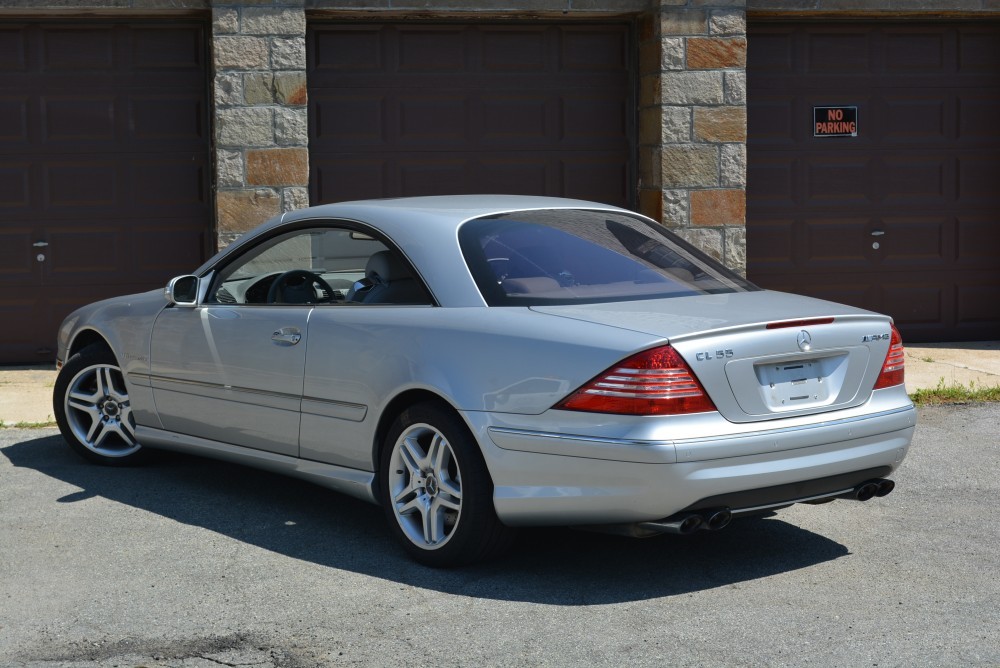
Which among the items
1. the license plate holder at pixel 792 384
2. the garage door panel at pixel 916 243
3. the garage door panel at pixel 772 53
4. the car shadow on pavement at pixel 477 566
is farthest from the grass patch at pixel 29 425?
the garage door panel at pixel 916 243

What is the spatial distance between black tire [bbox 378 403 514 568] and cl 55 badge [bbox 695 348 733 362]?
92 cm

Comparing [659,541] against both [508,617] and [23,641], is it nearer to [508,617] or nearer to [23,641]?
[508,617]

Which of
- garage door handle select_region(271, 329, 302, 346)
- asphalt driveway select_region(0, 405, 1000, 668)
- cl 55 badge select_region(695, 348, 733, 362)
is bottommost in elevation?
asphalt driveway select_region(0, 405, 1000, 668)

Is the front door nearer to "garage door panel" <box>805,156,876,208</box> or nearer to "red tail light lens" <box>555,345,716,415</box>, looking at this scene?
"red tail light lens" <box>555,345,716,415</box>

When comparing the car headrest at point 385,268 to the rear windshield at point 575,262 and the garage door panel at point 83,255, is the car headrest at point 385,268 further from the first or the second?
the garage door panel at point 83,255

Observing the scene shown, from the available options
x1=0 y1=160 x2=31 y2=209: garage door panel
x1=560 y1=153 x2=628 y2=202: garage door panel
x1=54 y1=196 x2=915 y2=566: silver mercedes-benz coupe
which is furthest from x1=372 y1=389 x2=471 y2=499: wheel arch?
x1=0 y1=160 x2=31 y2=209: garage door panel

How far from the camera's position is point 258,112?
35.4 ft

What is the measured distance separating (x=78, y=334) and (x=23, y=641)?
3.23 m

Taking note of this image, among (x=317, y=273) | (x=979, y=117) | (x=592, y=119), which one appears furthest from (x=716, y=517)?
(x=979, y=117)

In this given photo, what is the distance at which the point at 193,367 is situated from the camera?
662 cm

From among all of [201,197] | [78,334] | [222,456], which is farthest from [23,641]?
[201,197]

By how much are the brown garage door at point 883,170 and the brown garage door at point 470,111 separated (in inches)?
51.6

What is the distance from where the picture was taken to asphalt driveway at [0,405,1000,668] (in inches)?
175

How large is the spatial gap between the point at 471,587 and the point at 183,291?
2438mm
